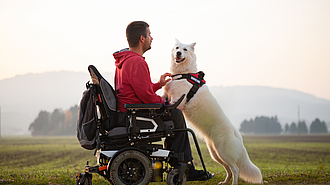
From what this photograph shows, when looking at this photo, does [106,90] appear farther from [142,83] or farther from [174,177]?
[174,177]

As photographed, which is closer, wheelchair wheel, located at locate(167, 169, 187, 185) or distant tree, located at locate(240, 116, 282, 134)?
wheelchair wheel, located at locate(167, 169, 187, 185)

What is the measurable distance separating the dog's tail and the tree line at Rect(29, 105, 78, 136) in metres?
95.1

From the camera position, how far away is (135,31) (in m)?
3.08

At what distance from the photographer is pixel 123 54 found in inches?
117

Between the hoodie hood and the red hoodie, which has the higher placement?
the hoodie hood

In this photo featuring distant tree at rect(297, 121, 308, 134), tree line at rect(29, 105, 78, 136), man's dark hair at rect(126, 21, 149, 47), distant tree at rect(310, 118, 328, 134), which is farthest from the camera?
distant tree at rect(310, 118, 328, 134)

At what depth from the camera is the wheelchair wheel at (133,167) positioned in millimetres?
2660

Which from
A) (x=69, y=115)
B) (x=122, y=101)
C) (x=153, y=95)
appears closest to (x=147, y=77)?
(x=153, y=95)

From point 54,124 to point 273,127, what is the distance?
91133mm

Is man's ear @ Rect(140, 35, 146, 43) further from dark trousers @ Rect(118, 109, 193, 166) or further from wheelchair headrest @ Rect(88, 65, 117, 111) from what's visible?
dark trousers @ Rect(118, 109, 193, 166)

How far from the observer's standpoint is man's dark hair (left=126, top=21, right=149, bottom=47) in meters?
3.08

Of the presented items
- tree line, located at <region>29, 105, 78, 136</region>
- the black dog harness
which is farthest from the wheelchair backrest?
tree line, located at <region>29, 105, 78, 136</region>

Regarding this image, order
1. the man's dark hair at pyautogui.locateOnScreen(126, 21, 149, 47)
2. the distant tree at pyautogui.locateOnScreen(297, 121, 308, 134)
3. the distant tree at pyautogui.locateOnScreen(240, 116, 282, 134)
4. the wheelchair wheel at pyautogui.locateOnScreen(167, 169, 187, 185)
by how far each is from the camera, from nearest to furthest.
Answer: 1. the wheelchair wheel at pyautogui.locateOnScreen(167, 169, 187, 185)
2. the man's dark hair at pyautogui.locateOnScreen(126, 21, 149, 47)
3. the distant tree at pyautogui.locateOnScreen(297, 121, 308, 134)
4. the distant tree at pyautogui.locateOnScreen(240, 116, 282, 134)

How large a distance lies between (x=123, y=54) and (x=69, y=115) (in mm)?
99603
